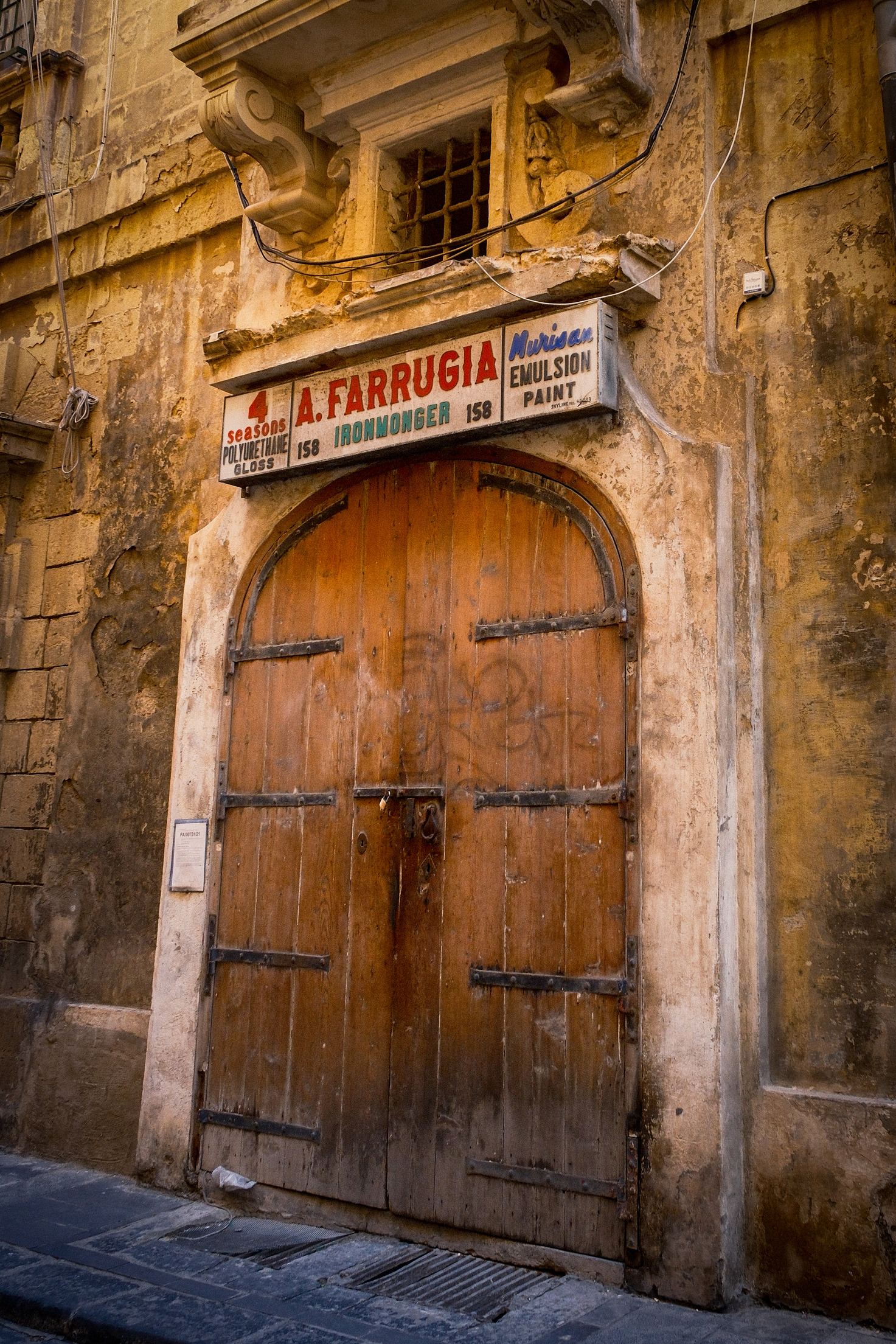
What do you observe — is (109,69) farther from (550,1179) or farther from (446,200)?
(550,1179)

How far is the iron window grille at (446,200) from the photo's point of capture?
5.38m

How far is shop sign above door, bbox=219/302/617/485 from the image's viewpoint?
454cm

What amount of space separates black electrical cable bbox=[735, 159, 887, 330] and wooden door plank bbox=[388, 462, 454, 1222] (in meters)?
1.37

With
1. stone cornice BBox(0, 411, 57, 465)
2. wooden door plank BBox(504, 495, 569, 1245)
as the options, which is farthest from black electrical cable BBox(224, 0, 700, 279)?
stone cornice BBox(0, 411, 57, 465)

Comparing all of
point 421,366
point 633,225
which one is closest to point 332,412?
point 421,366

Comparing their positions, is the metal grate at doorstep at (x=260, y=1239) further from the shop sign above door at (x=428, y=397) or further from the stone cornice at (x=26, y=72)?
the stone cornice at (x=26, y=72)

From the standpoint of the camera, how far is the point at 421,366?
501 cm

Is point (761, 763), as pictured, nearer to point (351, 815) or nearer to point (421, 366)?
point (351, 815)

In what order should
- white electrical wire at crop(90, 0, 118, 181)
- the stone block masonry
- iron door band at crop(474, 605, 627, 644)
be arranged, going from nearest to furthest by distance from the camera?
iron door band at crop(474, 605, 627, 644) → the stone block masonry → white electrical wire at crop(90, 0, 118, 181)

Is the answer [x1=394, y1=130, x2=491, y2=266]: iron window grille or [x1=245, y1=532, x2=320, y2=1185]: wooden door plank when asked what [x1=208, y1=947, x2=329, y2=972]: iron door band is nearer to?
[x1=245, y1=532, x2=320, y2=1185]: wooden door plank

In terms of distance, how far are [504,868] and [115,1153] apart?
258cm

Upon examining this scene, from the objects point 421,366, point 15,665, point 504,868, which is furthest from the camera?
point 15,665

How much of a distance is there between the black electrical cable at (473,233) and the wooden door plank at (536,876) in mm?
1187

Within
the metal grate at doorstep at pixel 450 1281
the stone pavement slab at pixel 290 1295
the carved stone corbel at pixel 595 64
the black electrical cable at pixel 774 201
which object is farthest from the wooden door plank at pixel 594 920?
the carved stone corbel at pixel 595 64
